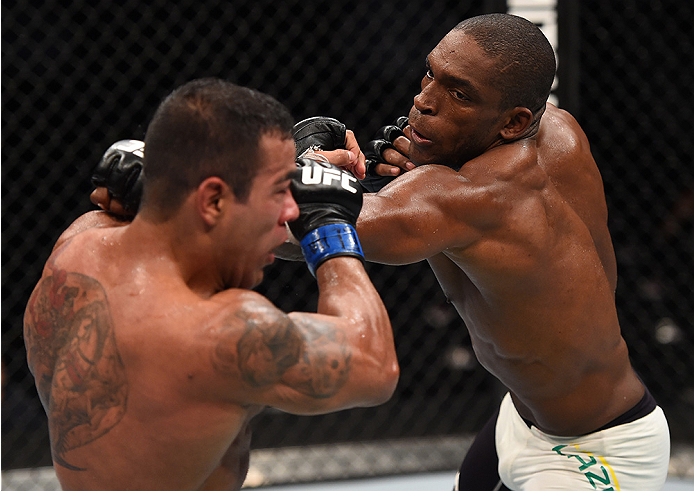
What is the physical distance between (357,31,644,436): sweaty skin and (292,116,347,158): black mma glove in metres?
0.15

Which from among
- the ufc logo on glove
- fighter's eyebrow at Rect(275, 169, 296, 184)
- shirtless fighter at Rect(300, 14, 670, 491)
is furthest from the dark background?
fighter's eyebrow at Rect(275, 169, 296, 184)

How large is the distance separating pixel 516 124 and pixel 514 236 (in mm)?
228

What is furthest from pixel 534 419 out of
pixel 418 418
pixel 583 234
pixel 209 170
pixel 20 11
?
pixel 20 11

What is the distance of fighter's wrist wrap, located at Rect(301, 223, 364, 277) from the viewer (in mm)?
1078

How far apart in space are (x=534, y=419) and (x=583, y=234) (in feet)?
1.44

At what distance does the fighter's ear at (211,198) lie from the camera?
0.96 metres

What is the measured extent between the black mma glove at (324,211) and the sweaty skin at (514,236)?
14cm

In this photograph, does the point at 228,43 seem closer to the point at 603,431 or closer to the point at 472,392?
the point at 472,392

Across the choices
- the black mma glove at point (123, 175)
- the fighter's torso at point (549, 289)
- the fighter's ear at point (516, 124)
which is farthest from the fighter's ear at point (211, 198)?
the fighter's ear at point (516, 124)

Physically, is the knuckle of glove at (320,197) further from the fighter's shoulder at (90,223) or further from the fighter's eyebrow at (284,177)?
the fighter's shoulder at (90,223)

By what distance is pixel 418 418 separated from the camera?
3.41m

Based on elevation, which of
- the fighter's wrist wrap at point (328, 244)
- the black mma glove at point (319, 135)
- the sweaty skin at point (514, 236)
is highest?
the fighter's wrist wrap at point (328, 244)

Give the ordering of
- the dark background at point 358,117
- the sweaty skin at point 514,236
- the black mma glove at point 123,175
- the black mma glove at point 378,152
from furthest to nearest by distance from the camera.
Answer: the dark background at point 358,117 < the black mma glove at point 378,152 < the sweaty skin at point 514,236 < the black mma glove at point 123,175

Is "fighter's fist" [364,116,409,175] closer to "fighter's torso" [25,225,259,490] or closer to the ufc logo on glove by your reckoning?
the ufc logo on glove
